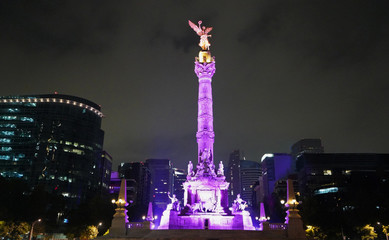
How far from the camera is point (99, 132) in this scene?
107m

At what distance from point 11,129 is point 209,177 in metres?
71.6

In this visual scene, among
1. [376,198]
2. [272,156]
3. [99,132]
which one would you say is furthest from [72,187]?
[272,156]

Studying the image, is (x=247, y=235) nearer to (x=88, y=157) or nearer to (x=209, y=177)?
(x=209, y=177)

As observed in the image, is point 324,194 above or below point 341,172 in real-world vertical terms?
below

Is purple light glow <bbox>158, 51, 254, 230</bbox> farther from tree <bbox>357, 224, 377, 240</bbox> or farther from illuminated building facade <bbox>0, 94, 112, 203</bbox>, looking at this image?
illuminated building facade <bbox>0, 94, 112, 203</bbox>

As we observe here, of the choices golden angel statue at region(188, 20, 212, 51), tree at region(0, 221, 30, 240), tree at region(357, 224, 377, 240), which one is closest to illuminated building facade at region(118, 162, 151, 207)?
golden angel statue at region(188, 20, 212, 51)

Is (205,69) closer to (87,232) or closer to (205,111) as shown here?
(205,111)

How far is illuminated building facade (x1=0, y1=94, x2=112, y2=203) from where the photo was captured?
8950 centimetres

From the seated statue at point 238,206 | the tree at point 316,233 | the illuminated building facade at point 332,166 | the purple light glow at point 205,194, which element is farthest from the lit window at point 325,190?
the seated statue at point 238,206

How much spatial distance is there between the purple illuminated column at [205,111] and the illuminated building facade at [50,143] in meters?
56.7

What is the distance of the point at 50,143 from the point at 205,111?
5994cm

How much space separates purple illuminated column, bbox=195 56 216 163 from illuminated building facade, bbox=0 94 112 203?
5674cm

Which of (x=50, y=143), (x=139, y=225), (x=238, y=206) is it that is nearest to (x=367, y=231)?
(x=238, y=206)

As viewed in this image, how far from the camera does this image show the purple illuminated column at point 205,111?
1903 inches
